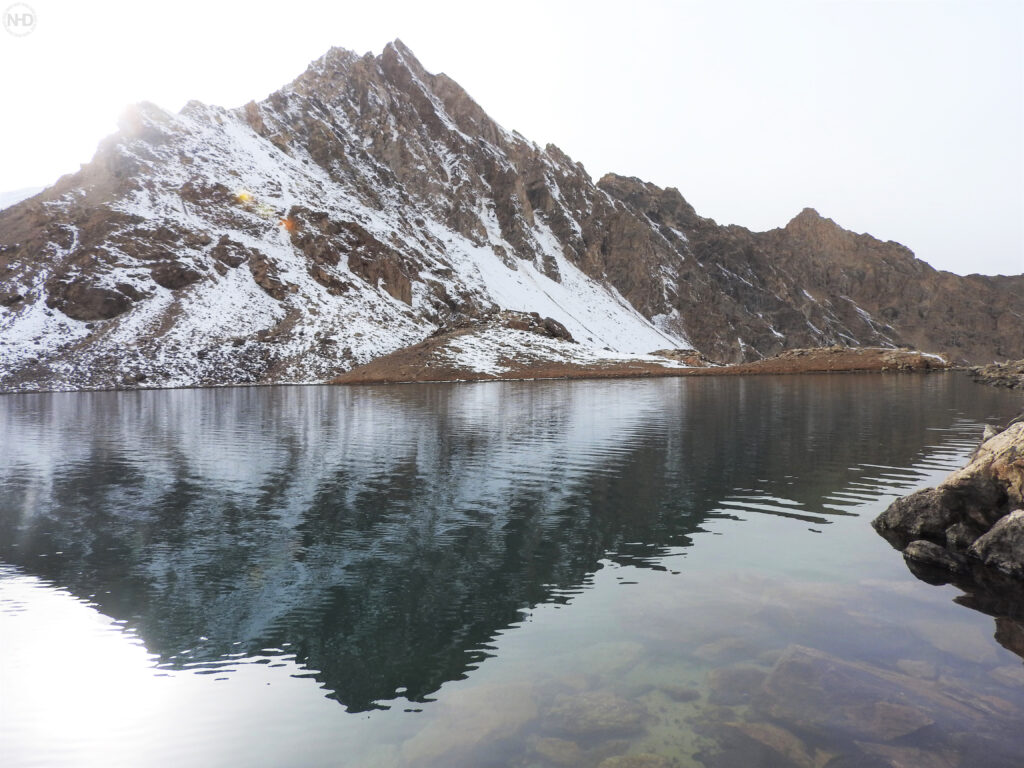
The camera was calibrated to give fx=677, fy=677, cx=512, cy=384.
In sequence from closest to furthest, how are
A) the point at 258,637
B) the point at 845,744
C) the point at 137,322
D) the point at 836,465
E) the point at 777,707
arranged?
the point at 845,744 < the point at 777,707 < the point at 258,637 < the point at 836,465 < the point at 137,322

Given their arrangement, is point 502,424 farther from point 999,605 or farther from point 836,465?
point 999,605

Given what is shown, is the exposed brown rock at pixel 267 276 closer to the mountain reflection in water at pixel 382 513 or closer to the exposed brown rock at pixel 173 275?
the exposed brown rock at pixel 173 275

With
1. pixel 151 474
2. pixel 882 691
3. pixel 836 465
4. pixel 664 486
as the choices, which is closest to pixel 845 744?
pixel 882 691

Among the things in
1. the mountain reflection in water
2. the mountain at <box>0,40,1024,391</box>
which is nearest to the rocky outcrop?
the mountain reflection in water

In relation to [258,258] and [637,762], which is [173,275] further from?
[637,762]

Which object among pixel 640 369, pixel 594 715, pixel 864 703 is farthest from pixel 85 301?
pixel 864 703

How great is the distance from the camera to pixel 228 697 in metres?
8.98

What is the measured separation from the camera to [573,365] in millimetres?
119562

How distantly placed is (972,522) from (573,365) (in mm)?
105214

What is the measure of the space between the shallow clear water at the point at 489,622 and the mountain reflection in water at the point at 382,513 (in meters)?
0.10

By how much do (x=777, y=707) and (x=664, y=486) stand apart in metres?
13.9

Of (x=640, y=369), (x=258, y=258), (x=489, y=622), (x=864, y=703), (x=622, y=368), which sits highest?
(x=258, y=258)

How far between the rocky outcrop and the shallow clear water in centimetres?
78

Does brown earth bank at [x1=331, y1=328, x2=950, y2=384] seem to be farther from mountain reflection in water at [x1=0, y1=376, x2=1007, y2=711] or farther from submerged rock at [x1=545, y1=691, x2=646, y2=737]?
submerged rock at [x1=545, y1=691, x2=646, y2=737]
